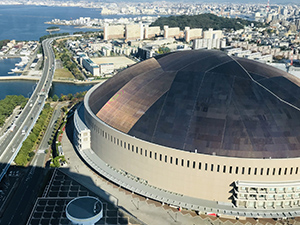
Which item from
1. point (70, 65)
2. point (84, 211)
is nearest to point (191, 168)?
point (84, 211)

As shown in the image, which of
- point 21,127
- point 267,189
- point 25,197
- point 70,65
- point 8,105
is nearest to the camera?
point 267,189

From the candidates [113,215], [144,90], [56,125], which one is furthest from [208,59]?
[56,125]

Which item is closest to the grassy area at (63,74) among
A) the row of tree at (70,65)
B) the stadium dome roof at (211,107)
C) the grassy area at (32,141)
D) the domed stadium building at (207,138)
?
the row of tree at (70,65)

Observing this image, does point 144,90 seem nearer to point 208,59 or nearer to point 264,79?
point 208,59

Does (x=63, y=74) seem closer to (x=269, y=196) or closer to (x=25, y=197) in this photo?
(x=25, y=197)

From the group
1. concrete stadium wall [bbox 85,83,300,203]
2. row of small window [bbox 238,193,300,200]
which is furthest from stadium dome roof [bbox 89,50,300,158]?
row of small window [bbox 238,193,300,200]
